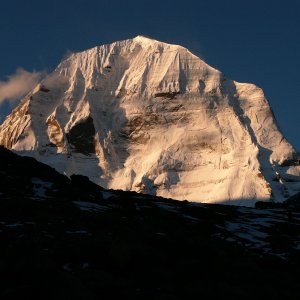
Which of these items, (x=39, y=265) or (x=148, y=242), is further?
(x=148, y=242)

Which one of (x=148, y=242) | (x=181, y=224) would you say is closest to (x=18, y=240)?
(x=148, y=242)

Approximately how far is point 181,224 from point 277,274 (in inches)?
478

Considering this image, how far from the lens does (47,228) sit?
38.6 m

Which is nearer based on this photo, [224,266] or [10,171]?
[224,266]

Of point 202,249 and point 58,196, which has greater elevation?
point 58,196

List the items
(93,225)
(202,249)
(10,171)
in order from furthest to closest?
(10,171)
(93,225)
(202,249)

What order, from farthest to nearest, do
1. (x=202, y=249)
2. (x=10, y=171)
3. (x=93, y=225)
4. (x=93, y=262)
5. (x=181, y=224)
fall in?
(x=10, y=171) → (x=181, y=224) → (x=93, y=225) → (x=202, y=249) → (x=93, y=262)

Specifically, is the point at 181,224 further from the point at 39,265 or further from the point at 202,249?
the point at 39,265

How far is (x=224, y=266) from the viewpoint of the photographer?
114 feet

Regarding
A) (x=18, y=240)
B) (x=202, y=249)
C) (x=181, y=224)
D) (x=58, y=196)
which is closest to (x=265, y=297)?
(x=202, y=249)

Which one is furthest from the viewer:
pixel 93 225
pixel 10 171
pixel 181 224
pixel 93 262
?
pixel 10 171

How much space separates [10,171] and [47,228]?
23.1m

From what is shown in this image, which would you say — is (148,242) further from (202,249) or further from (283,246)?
(283,246)

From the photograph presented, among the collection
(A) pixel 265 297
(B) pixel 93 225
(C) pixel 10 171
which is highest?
(C) pixel 10 171
